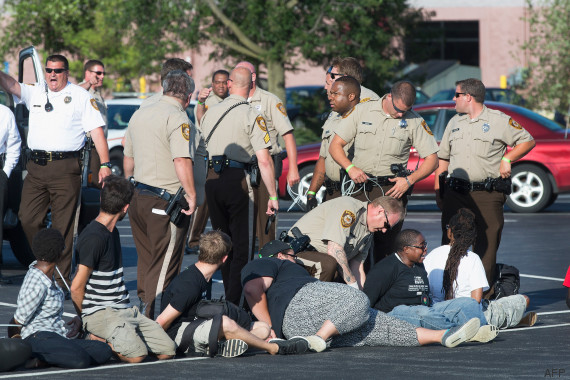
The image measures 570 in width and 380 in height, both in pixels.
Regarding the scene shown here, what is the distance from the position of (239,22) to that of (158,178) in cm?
1986

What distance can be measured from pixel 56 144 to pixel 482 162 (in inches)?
143

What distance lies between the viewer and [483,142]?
32.0 feet

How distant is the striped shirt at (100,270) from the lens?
7484 mm

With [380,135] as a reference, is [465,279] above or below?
below

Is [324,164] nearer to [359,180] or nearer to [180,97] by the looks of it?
[359,180]

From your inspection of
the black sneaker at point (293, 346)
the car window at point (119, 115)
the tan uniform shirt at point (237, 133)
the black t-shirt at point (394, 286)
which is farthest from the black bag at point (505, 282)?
the car window at point (119, 115)

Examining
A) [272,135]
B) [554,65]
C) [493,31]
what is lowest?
[272,135]

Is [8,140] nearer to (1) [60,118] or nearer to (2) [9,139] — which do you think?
(2) [9,139]

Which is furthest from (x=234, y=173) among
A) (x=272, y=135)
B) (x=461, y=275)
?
(x=461, y=275)

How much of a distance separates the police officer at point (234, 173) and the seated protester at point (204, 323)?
163 cm

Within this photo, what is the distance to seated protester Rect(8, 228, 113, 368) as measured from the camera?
7.07 metres

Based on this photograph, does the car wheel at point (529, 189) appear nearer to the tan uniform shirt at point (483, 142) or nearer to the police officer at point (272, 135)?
the police officer at point (272, 135)

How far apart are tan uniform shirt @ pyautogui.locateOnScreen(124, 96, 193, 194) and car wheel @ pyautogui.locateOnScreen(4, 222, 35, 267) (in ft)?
11.6

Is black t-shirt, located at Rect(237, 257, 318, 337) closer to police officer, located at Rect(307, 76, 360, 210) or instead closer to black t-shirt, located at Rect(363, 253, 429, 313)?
black t-shirt, located at Rect(363, 253, 429, 313)
